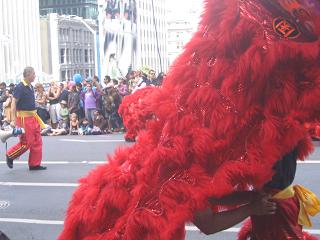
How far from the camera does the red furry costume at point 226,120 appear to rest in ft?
6.97

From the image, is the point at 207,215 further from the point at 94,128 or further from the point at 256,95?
the point at 94,128

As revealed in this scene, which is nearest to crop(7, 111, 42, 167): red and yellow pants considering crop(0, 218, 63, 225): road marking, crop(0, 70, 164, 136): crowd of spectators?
crop(0, 218, 63, 225): road marking

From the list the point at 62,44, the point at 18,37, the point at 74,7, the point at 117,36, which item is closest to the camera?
the point at 117,36

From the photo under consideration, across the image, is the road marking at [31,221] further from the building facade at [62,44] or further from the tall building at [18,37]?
the building facade at [62,44]

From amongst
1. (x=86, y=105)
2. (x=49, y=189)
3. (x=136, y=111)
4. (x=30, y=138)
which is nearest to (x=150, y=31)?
(x=86, y=105)

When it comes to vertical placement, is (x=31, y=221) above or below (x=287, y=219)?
below

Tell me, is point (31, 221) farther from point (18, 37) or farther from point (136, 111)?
point (18, 37)

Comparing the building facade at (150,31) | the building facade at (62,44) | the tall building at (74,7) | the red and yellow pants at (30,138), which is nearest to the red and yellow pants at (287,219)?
the red and yellow pants at (30,138)

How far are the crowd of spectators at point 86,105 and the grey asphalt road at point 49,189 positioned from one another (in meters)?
2.80

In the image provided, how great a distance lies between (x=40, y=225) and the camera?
20.4 ft

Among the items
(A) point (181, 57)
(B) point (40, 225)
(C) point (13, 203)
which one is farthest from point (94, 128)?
(A) point (181, 57)

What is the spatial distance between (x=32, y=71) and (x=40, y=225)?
365cm

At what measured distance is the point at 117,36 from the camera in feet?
108

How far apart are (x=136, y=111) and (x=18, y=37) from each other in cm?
9210
